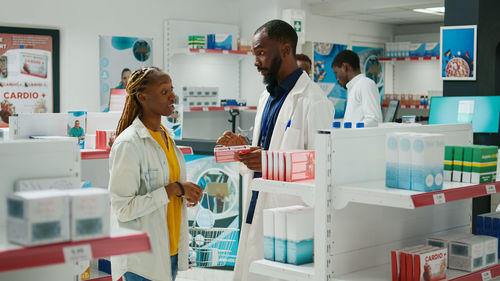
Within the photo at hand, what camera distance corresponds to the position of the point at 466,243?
10.2 feet

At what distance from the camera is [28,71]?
752 centimetres

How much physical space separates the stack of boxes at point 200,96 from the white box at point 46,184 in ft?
20.5

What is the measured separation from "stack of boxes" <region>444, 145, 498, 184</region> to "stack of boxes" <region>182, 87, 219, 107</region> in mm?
5801

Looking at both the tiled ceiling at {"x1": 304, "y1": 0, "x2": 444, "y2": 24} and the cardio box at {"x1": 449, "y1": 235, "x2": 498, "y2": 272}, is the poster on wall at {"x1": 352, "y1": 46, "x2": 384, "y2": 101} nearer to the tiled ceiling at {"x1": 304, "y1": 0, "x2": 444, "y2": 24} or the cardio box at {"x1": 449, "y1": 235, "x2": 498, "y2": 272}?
the tiled ceiling at {"x1": 304, "y1": 0, "x2": 444, "y2": 24}

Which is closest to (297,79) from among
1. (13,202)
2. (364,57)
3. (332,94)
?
(13,202)

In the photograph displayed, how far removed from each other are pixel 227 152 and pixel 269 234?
45 cm

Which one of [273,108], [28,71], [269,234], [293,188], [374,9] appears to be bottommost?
[269,234]

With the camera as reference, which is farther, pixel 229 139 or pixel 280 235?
pixel 229 139

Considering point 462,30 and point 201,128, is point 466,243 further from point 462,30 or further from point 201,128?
point 201,128

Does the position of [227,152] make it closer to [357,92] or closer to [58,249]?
[58,249]

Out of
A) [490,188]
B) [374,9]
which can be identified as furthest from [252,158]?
[374,9]

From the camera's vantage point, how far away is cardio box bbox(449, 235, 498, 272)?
3.09m

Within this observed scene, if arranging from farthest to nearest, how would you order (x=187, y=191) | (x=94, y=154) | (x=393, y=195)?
1. (x=94, y=154)
2. (x=187, y=191)
3. (x=393, y=195)

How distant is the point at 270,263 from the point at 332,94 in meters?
8.17
